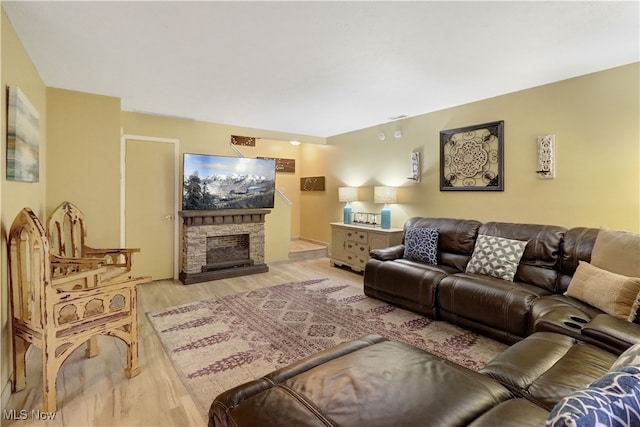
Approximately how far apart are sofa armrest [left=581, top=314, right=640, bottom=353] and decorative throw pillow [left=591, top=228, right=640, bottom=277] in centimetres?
62

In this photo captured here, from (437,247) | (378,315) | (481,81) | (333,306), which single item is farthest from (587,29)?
(333,306)

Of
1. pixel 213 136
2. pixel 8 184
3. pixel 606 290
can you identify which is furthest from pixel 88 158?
pixel 606 290

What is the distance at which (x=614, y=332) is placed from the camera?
5.68ft

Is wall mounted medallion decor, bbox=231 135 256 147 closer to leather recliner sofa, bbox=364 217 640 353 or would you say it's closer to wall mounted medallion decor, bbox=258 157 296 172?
wall mounted medallion decor, bbox=258 157 296 172

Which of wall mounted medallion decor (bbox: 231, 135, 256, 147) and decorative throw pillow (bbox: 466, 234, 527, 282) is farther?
wall mounted medallion decor (bbox: 231, 135, 256, 147)

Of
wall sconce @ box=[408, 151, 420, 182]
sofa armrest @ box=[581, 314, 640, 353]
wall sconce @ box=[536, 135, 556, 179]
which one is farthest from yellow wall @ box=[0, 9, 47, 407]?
wall sconce @ box=[536, 135, 556, 179]

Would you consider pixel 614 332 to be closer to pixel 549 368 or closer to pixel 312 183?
pixel 549 368

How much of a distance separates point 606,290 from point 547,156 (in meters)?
1.62

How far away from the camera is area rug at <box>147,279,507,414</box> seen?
7.75ft

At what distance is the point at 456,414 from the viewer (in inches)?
43.9

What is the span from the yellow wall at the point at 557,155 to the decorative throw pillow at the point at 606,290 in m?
0.94

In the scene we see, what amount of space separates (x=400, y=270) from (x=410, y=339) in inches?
32.9

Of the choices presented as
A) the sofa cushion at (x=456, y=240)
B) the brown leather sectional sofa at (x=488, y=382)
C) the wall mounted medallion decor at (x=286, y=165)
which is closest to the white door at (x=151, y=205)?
the wall mounted medallion decor at (x=286, y=165)

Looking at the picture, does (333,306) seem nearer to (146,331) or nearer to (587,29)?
(146,331)
